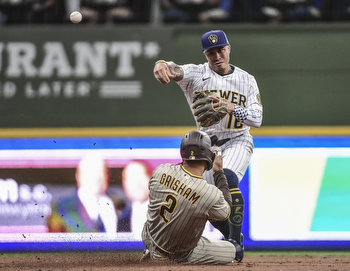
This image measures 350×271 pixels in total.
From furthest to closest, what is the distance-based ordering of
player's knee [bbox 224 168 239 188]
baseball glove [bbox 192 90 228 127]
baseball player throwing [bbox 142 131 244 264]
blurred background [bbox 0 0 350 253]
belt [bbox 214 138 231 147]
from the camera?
blurred background [bbox 0 0 350 253]
belt [bbox 214 138 231 147]
player's knee [bbox 224 168 239 188]
baseball glove [bbox 192 90 228 127]
baseball player throwing [bbox 142 131 244 264]

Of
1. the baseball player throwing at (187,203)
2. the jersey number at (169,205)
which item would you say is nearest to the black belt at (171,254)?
the baseball player throwing at (187,203)

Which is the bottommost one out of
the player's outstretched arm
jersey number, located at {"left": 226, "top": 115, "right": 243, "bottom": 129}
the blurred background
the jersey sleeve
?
the blurred background

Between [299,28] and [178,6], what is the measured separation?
2.02 meters

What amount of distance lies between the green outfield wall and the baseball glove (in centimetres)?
334

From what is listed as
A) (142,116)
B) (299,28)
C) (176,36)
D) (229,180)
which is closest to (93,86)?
(142,116)

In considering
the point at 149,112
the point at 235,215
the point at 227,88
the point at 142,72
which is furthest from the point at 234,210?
the point at 142,72

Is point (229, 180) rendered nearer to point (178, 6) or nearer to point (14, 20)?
point (178, 6)

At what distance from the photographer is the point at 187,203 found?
14.8ft

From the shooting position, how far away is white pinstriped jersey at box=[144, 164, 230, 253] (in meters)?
4.52

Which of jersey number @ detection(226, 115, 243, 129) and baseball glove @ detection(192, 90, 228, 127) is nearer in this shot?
baseball glove @ detection(192, 90, 228, 127)

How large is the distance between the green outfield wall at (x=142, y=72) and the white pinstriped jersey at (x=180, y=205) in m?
3.78

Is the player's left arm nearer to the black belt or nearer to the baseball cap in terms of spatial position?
the baseball cap

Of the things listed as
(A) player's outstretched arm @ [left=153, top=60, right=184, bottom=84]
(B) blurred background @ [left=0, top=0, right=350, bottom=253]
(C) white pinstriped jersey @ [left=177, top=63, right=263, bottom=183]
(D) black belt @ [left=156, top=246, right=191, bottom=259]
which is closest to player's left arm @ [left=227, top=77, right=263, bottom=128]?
(C) white pinstriped jersey @ [left=177, top=63, right=263, bottom=183]

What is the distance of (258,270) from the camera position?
4.70 metres
